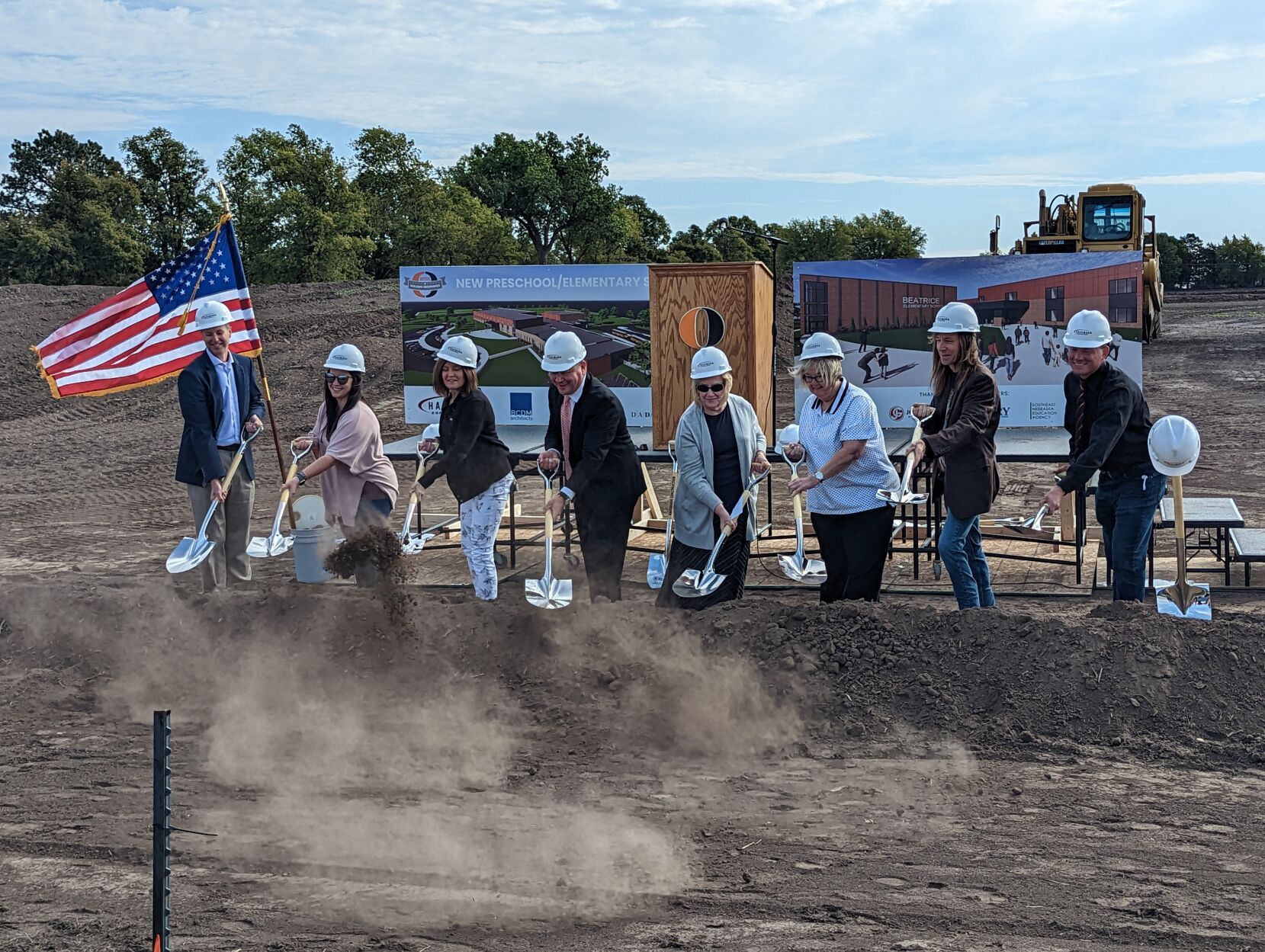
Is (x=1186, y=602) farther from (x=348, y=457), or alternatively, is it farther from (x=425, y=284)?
(x=425, y=284)

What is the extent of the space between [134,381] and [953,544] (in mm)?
5801


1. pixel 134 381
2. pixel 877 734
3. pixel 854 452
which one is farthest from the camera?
pixel 134 381

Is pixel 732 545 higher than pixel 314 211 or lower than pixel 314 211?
lower

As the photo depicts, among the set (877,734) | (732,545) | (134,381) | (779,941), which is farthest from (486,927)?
(134,381)

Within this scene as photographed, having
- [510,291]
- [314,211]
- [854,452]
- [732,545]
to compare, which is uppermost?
[314,211]

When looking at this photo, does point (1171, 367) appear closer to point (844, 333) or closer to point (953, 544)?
point (844, 333)

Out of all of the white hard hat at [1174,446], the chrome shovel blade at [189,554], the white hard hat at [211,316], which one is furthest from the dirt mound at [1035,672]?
the white hard hat at [211,316]

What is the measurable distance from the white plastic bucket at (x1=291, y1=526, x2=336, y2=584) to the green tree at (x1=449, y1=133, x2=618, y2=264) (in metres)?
45.5

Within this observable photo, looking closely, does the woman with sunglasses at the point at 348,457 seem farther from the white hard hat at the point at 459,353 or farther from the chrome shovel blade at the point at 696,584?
the chrome shovel blade at the point at 696,584

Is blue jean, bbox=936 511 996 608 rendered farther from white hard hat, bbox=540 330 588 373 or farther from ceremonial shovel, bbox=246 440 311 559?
ceremonial shovel, bbox=246 440 311 559

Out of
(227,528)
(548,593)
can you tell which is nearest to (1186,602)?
(548,593)

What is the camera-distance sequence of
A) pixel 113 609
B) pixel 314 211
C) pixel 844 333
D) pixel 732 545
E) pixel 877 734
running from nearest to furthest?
1. pixel 877 734
2. pixel 732 545
3. pixel 113 609
4. pixel 844 333
5. pixel 314 211

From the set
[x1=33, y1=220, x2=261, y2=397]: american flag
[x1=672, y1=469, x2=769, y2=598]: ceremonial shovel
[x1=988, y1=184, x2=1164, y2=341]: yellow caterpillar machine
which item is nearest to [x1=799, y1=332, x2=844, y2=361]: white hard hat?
[x1=672, y1=469, x2=769, y2=598]: ceremonial shovel

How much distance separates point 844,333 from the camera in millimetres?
11516
